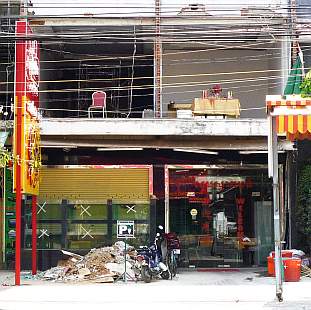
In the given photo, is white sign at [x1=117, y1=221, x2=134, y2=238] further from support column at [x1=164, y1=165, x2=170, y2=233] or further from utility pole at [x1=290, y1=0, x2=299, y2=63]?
utility pole at [x1=290, y1=0, x2=299, y2=63]

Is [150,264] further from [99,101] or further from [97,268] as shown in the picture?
[99,101]

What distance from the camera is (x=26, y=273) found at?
17.6m

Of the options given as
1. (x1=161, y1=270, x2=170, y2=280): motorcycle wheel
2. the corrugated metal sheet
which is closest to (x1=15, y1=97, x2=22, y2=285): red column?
(x1=161, y1=270, x2=170, y2=280): motorcycle wheel

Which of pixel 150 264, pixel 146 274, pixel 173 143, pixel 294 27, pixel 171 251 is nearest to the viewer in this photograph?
pixel 146 274

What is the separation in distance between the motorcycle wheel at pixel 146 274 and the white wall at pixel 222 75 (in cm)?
670

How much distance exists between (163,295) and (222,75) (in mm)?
9619

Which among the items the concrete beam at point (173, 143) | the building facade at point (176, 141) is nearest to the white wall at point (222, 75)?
the building facade at point (176, 141)

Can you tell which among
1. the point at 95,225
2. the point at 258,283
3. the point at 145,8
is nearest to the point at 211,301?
the point at 258,283

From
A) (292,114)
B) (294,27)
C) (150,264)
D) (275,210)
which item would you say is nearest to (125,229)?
(150,264)

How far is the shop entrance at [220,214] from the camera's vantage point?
1934cm

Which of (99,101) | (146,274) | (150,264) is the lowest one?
(146,274)

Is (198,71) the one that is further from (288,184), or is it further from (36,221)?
(36,221)

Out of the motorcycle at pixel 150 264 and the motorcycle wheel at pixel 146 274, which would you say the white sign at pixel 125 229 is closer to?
the motorcycle at pixel 150 264

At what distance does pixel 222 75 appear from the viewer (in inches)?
813
